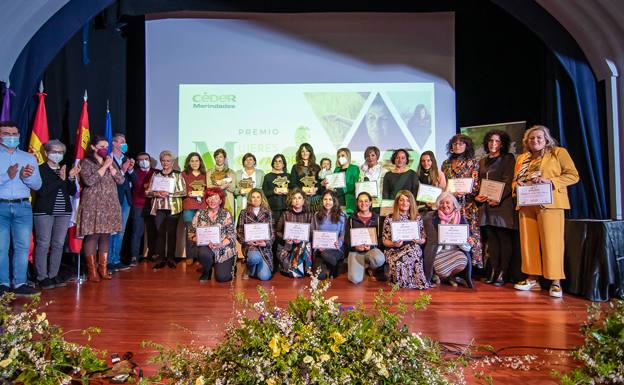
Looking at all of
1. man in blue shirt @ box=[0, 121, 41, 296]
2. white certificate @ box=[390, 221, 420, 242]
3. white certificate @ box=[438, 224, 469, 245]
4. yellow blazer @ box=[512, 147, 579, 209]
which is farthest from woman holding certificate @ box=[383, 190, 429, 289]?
man in blue shirt @ box=[0, 121, 41, 296]

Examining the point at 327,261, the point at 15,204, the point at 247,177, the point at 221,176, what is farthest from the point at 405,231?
the point at 15,204

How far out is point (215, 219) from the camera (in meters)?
5.03

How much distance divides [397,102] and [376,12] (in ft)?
4.76

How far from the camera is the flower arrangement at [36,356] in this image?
1.80m

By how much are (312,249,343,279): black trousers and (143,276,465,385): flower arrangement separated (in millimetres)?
3372

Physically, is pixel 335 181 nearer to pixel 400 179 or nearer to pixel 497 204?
pixel 400 179

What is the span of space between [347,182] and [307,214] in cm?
81

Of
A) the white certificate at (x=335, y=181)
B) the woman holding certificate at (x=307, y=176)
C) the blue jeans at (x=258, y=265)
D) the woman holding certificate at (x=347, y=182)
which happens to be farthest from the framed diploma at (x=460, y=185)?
the blue jeans at (x=258, y=265)

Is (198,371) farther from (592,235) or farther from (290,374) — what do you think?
(592,235)

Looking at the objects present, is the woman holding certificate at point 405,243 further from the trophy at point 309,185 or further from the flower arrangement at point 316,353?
the flower arrangement at point 316,353

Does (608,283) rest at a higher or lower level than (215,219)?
lower

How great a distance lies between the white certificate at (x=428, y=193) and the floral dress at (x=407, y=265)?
1.43ft

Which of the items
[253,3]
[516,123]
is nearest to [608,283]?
[516,123]

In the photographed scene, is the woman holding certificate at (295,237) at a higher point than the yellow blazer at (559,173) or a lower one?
lower
